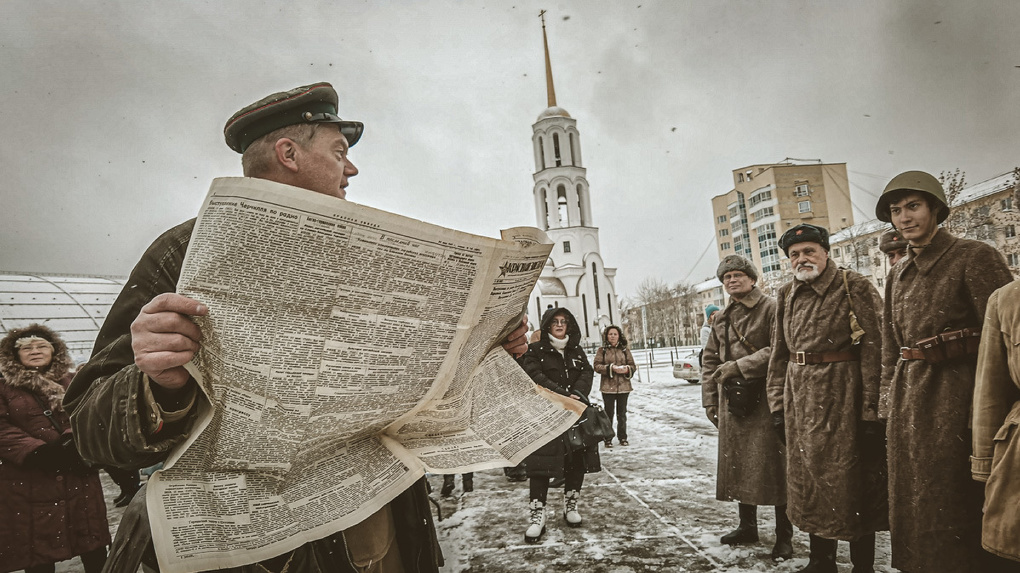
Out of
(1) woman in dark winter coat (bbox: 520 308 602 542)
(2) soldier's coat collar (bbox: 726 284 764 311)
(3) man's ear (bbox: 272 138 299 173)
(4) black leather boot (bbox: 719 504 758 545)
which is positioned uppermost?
(3) man's ear (bbox: 272 138 299 173)

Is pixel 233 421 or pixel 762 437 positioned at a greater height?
pixel 233 421

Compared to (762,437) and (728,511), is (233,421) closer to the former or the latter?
(762,437)

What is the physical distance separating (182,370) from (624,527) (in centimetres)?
406

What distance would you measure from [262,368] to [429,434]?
1.64 ft

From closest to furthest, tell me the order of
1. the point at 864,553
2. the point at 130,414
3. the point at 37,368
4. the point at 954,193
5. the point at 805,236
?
1. the point at 130,414
2. the point at 864,553
3. the point at 805,236
4. the point at 37,368
5. the point at 954,193

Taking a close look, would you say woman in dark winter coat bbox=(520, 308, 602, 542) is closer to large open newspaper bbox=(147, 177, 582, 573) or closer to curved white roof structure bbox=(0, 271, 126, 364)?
large open newspaper bbox=(147, 177, 582, 573)

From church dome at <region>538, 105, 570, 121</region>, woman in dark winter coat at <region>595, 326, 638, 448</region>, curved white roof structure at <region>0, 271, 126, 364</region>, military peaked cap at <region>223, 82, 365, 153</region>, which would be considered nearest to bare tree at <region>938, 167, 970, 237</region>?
woman in dark winter coat at <region>595, 326, 638, 448</region>

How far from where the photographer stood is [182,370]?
36.2 inches

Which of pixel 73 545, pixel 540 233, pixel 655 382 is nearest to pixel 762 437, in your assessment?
pixel 540 233

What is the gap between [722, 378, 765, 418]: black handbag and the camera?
3729 millimetres

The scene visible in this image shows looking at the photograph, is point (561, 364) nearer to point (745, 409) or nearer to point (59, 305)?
point (745, 409)

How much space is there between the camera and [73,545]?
11.5 ft

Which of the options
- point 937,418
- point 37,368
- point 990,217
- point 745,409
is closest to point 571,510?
point 745,409

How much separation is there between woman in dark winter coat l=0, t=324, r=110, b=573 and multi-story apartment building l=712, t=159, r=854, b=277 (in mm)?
45763
